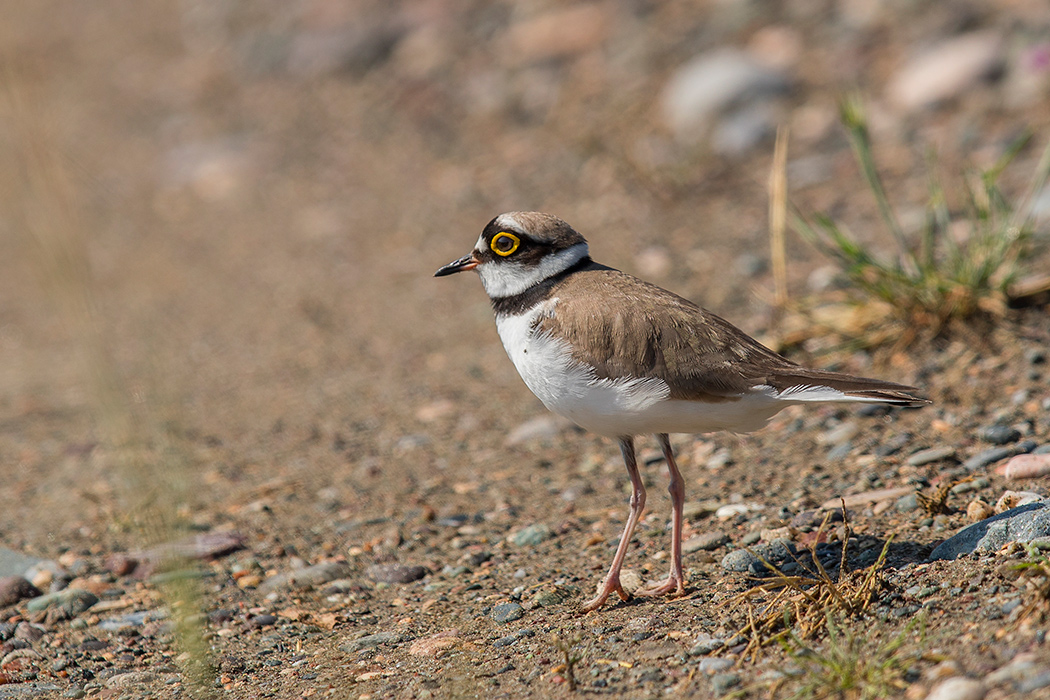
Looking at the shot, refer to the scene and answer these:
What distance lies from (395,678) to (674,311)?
1.59 meters

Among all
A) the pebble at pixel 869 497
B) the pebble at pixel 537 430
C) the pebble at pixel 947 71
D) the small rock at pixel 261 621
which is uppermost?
the pebble at pixel 947 71

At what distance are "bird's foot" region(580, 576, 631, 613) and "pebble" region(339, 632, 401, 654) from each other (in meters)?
0.67

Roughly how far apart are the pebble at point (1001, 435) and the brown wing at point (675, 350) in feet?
3.20

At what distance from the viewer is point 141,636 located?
12.6 ft

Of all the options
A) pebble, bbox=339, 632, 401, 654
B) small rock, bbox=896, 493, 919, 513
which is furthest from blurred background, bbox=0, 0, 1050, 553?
small rock, bbox=896, 493, 919, 513

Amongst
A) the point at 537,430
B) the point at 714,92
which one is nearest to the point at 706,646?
the point at 537,430

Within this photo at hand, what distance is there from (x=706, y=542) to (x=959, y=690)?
62.4 inches

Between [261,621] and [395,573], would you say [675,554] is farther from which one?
[261,621]

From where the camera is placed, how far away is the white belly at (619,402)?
11.7 feet

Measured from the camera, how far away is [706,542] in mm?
4074

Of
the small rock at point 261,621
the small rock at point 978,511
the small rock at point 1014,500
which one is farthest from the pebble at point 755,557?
the small rock at point 261,621

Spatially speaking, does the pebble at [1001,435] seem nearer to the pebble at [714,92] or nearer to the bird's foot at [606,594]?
the bird's foot at [606,594]

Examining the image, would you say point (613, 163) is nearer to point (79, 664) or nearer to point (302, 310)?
point (302, 310)

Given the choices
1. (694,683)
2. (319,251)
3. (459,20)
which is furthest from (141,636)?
(459,20)
